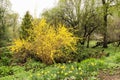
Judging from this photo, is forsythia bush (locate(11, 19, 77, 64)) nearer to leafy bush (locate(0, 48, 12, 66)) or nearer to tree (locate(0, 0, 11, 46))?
leafy bush (locate(0, 48, 12, 66))

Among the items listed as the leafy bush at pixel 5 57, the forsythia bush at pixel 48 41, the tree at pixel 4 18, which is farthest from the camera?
the tree at pixel 4 18

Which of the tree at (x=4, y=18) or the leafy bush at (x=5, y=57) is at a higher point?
the tree at (x=4, y=18)

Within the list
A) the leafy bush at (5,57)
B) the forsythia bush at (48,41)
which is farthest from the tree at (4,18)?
the forsythia bush at (48,41)

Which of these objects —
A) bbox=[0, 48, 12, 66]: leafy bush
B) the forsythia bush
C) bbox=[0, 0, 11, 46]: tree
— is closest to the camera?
the forsythia bush

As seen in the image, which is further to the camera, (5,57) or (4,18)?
(4,18)

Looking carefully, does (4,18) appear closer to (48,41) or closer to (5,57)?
(5,57)

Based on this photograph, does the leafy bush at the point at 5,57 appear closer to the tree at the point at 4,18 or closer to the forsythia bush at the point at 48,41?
the forsythia bush at the point at 48,41

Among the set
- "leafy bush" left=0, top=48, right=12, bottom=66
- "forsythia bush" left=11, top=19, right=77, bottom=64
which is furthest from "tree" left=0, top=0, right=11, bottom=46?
"forsythia bush" left=11, top=19, right=77, bottom=64

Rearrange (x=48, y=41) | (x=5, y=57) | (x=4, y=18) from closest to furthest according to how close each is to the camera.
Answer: (x=48, y=41), (x=5, y=57), (x=4, y=18)

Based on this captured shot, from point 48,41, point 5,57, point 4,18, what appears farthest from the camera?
point 4,18

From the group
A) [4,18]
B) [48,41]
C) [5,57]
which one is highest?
[4,18]

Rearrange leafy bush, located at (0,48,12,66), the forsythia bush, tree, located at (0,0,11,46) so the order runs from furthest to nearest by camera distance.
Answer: tree, located at (0,0,11,46)
leafy bush, located at (0,48,12,66)
the forsythia bush

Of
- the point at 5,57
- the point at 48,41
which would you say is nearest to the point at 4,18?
the point at 5,57

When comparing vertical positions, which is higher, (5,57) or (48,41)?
(48,41)
